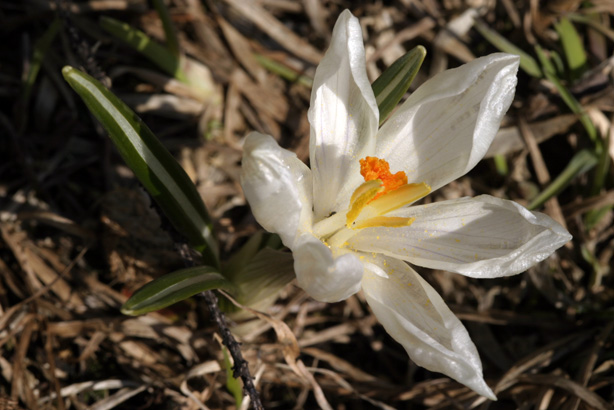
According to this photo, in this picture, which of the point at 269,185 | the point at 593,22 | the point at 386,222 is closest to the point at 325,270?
the point at 269,185

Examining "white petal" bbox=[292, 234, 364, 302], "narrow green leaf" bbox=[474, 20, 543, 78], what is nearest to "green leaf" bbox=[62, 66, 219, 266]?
"white petal" bbox=[292, 234, 364, 302]

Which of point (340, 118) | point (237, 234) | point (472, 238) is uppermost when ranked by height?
point (340, 118)

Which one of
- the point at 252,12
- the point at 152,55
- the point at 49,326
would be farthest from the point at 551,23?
the point at 49,326

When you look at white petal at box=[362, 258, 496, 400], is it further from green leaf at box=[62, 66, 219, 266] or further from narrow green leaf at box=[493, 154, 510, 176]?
narrow green leaf at box=[493, 154, 510, 176]

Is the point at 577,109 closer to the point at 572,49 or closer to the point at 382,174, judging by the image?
the point at 572,49

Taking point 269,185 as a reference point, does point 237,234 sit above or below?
below

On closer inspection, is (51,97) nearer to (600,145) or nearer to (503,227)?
(503,227)
